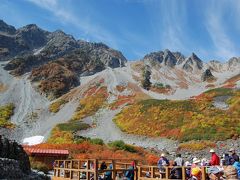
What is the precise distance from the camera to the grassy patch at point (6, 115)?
9047cm

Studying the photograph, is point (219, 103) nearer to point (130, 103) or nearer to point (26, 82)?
point (130, 103)

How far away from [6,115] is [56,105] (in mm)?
18324

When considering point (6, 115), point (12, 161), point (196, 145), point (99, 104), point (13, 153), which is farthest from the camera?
point (99, 104)

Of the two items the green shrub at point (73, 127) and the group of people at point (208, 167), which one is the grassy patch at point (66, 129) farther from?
the group of people at point (208, 167)

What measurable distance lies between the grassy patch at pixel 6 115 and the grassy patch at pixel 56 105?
11752 millimetres

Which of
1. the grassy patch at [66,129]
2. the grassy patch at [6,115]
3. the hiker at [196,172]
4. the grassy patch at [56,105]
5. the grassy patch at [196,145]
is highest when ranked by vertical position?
the grassy patch at [56,105]

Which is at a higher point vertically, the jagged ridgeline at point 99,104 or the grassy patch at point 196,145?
the jagged ridgeline at point 99,104

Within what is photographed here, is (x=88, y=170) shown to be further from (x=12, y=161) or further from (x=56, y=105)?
(x=56, y=105)


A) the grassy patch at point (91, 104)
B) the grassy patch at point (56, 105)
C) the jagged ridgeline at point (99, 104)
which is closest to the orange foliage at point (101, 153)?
the jagged ridgeline at point (99, 104)

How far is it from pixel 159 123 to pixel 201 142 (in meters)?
17.7

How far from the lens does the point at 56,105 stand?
383 ft

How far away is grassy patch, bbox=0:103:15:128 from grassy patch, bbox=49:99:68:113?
1175 cm

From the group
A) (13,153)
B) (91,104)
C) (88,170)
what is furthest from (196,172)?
(91,104)

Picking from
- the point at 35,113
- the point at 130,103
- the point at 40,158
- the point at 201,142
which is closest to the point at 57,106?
the point at 35,113
